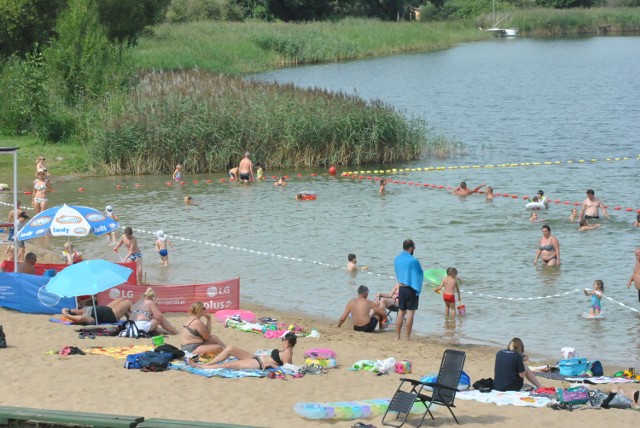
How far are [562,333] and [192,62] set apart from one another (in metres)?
43.9

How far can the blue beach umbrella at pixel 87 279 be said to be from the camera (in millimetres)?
16891

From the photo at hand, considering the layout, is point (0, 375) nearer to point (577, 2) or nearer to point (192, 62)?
point (192, 62)

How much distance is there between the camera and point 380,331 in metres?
18.9

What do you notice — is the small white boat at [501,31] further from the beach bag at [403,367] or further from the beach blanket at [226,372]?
the beach blanket at [226,372]

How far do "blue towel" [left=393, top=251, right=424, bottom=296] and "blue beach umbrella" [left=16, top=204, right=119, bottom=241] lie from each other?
5991 mm

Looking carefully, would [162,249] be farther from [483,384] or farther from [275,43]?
[275,43]

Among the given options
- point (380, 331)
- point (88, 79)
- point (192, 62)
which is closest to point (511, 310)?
point (380, 331)

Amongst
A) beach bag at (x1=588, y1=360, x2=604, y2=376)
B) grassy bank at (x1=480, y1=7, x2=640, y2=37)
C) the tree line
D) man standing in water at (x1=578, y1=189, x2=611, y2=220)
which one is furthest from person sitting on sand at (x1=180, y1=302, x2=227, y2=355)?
grassy bank at (x1=480, y1=7, x2=640, y2=37)

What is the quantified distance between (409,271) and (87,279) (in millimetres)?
5151

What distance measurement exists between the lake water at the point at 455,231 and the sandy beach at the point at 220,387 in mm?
2624

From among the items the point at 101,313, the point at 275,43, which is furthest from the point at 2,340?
the point at 275,43

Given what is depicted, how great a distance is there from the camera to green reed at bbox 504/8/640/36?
339 feet

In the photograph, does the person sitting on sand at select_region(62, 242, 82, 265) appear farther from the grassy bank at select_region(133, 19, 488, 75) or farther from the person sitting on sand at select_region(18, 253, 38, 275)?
the grassy bank at select_region(133, 19, 488, 75)

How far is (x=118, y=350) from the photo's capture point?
15922mm
